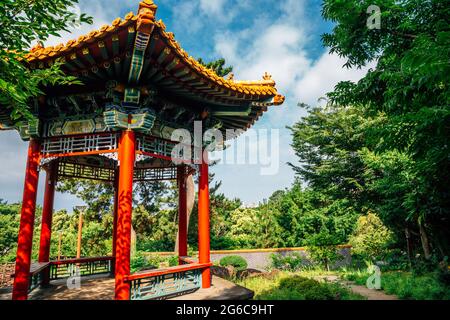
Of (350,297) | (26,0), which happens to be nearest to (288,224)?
(350,297)

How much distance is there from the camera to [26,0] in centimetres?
407

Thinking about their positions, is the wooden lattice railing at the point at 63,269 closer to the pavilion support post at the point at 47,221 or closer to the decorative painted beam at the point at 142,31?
the pavilion support post at the point at 47,221

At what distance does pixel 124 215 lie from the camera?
5.75 meters

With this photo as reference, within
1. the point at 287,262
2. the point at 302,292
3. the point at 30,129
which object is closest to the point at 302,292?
the point at 302,292

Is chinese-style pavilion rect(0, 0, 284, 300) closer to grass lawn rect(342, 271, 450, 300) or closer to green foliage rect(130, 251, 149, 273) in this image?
grass lawn rect(342, 271, 450, 300)

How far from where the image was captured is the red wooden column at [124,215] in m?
5.55

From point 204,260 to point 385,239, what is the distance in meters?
14.2

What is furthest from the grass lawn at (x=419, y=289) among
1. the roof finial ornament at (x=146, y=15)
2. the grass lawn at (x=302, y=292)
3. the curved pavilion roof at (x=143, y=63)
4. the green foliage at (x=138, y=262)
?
the green foliage at (x=138, y=262)

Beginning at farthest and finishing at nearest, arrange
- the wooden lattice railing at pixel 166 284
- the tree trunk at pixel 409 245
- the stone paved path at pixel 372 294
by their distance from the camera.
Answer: the tree trunk at pixel 409 245, the stone paved path at pixel 372 294, the wooden lattice railing at pixel 166 284

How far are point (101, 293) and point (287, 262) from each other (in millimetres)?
12999

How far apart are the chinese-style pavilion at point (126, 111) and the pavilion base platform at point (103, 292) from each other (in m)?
0.24

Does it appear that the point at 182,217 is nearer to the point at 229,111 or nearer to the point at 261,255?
the point at 229,111

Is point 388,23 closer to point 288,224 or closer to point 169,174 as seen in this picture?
point 169,174
